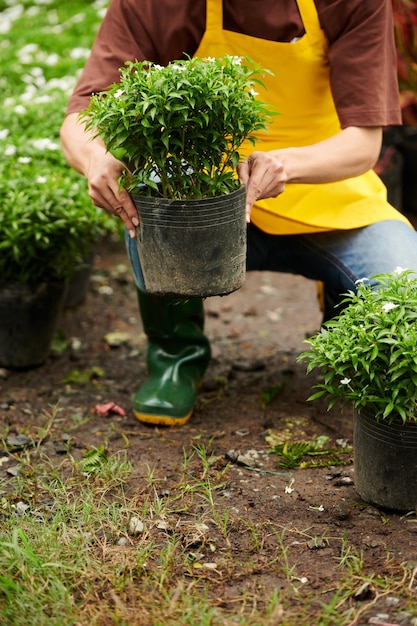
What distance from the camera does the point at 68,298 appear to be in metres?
3.98

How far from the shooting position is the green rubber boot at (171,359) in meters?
2.90

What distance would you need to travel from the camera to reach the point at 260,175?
93.8 inches

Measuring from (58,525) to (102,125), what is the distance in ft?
3.32

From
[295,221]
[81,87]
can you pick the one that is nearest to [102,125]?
[81,87]

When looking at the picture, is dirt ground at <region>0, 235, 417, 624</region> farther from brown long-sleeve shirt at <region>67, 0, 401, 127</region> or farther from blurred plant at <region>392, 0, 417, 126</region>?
blurred plant at <region>392, 0, 417, 126</region>

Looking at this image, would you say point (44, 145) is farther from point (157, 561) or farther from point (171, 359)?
point (157, 561)

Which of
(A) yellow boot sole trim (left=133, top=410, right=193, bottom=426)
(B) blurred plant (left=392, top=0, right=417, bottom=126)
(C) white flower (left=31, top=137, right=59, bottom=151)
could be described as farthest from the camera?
(B) blurred plant (left=392, top=0, right=417, bottom=126)

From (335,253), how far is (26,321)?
4.04 ft

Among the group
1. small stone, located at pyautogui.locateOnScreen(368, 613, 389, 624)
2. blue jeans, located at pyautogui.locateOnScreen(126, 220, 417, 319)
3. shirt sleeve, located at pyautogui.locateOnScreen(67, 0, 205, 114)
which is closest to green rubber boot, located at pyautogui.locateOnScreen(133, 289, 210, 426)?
blue jeans, located at pyautogui.locateOnScreen(126, 220, 417, 319)

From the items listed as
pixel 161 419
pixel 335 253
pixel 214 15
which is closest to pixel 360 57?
pixel 214 15

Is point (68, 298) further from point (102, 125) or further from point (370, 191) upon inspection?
point (102, 125)

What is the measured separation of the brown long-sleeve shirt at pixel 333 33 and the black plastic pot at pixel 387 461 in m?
0.92

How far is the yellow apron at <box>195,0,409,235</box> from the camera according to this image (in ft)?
8.55

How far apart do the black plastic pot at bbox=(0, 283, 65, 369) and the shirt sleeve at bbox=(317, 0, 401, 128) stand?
134cm
